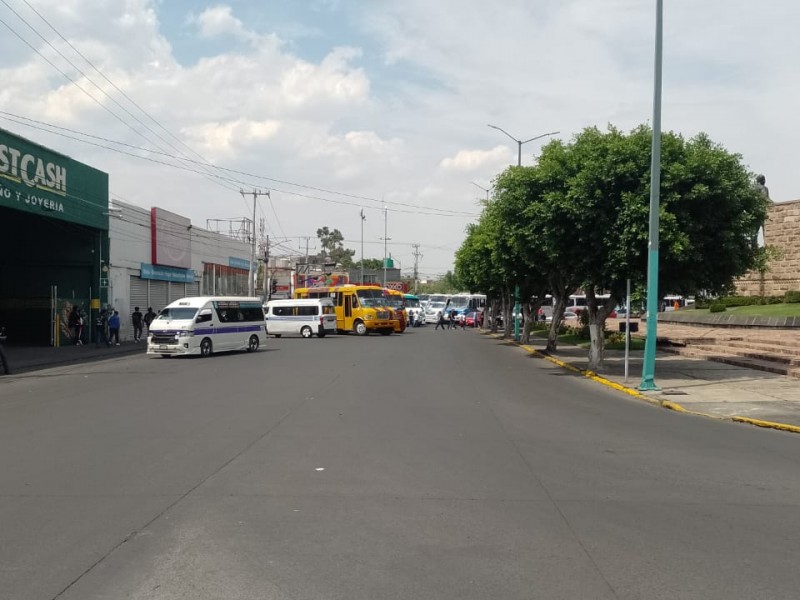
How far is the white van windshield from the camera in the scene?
94.0 feet

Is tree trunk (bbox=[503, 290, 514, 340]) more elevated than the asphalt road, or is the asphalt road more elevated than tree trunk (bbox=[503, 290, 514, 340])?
tree trunk (bbox=[503, 290, 514, 340])

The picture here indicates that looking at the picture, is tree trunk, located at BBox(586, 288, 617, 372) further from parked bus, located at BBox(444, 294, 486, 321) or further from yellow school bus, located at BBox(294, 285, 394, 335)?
parked bus, located at BBox(444, 294, 486, 321)

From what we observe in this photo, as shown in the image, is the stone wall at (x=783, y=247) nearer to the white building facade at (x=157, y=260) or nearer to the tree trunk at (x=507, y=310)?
the tree trunk at (x=507, y=310)

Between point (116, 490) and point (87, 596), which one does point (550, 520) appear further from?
point (116, 490)

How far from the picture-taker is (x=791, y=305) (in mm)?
33750

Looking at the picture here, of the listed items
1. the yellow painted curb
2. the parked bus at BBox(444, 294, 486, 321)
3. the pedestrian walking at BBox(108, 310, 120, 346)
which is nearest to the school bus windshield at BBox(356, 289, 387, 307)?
the pedestrian walking at BBox(108, 310, 120, 346)

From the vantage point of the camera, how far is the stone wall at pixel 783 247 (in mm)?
36969

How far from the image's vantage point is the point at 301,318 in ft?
142

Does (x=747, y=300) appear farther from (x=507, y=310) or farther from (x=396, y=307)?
(x=396, y=307)

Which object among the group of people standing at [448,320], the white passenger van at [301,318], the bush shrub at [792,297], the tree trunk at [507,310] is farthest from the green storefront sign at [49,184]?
the bush shrub at [792,297]

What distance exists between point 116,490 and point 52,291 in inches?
1206

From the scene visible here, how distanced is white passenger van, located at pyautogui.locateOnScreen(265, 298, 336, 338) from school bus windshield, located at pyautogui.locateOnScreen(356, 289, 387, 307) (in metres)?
2.79

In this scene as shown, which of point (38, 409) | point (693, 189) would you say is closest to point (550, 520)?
point (38, 409)

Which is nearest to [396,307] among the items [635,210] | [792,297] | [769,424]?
[792,297]
